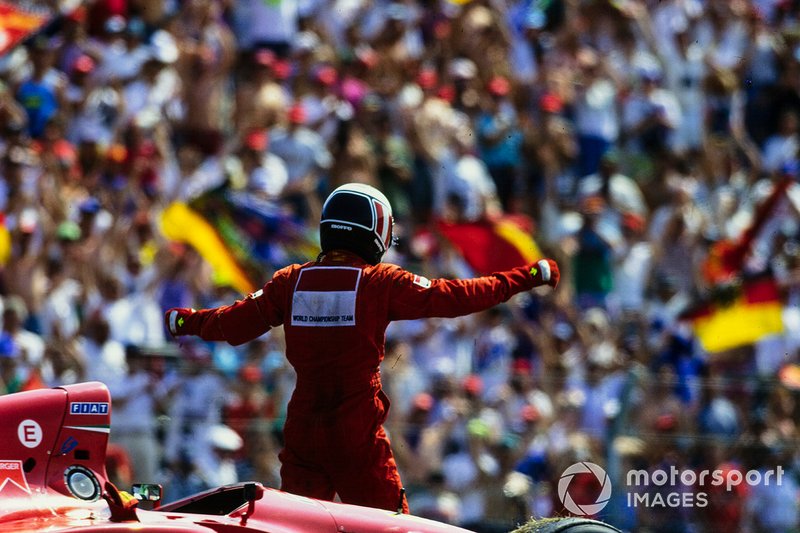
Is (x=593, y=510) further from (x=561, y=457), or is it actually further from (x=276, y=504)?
(x=276, y=504)

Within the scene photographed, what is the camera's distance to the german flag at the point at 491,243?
12.7m

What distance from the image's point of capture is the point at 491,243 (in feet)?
42.3

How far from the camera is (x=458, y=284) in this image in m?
7.02

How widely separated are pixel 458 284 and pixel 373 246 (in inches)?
19.2

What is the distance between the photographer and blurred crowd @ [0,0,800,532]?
11.2 m

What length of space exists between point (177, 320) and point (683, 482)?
5194 mm

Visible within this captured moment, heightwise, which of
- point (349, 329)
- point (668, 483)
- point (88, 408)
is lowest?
point (668, 483)

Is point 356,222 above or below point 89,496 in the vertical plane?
above

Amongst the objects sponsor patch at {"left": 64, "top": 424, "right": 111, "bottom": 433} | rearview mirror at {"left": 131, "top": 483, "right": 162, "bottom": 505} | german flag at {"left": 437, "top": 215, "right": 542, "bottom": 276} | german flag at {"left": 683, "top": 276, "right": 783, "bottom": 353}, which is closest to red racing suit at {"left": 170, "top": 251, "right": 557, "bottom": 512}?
sponsor patch at {"left": 64, "top": 424, "right": 111, "bottom": 433}

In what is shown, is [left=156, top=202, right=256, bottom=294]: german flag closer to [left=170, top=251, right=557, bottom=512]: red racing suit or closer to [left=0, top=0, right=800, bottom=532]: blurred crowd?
[left=0, top=0, right=800, bottom=532]: blurred crowd

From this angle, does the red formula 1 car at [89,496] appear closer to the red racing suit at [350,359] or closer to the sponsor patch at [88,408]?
the sponsor patch at [88,408]

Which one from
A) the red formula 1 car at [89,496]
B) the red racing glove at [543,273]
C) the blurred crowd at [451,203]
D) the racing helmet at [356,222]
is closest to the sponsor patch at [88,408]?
the red formula 1 car at [89,496]

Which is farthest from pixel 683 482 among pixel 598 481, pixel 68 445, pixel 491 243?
pixel 68 445

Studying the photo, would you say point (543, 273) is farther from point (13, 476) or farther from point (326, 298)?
point (13, 476)
